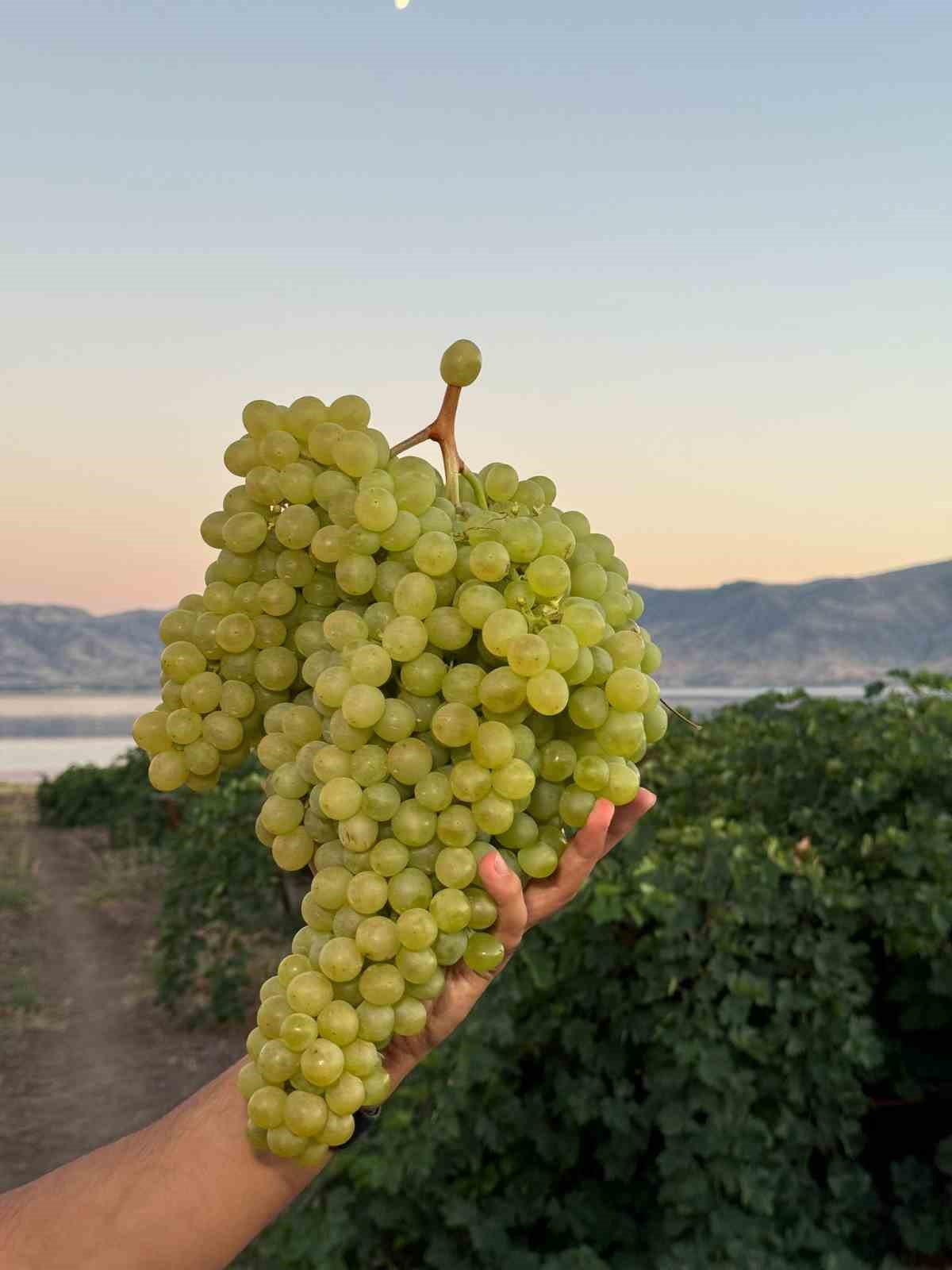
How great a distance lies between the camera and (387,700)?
1.33m

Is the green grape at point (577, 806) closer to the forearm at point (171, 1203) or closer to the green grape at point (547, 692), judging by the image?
the green grape at point (547, 692)

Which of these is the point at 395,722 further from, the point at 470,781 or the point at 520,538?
the point at 520,538

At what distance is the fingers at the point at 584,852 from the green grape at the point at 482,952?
77mm

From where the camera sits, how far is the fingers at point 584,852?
1364mm

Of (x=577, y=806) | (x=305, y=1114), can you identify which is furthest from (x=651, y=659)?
(x=305, y=1114)

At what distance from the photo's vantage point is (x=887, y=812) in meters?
5.07

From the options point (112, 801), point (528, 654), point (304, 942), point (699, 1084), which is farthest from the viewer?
point (112, 801)

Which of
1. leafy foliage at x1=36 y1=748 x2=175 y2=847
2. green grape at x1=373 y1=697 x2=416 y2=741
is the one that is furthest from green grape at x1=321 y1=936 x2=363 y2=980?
leafy foliage at x1=36 y1=748 x2=175 y2=847

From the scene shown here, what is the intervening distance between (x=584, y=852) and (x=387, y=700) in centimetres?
31

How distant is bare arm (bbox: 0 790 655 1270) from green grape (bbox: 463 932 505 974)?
0.7 inches

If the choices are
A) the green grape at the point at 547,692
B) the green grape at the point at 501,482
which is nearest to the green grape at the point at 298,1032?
the green grape at the point at 547,692

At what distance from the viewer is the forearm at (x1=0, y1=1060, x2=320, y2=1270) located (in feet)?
4.82

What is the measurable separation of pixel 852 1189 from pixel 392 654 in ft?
12.3

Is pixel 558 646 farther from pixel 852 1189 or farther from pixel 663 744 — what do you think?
pixel 663 744
